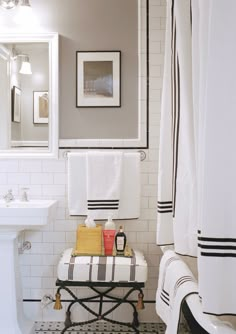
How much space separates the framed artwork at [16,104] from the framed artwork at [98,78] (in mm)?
432

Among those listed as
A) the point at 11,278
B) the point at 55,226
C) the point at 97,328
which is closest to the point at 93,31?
the point at 55,226

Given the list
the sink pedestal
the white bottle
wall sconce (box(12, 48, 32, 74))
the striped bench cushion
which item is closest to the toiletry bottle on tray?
the white bottle

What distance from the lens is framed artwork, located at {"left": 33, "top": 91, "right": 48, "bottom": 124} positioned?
273 centimetres

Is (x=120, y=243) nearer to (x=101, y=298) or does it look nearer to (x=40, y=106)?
(x=101, y=298)

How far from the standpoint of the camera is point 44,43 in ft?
8.89

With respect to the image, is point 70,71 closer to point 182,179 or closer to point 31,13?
point 31,13

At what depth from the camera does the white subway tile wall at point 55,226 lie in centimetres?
274

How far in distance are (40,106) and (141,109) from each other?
0.74 m

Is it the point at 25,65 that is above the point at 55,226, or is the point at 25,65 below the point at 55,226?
above

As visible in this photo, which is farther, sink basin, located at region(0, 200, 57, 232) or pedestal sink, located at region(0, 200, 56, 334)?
pedestal sink, located at region(0, 200, 56, 334)

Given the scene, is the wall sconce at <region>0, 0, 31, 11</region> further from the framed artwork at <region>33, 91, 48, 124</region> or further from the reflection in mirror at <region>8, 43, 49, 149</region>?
the framed artwork at <region>33, 91, 48, 124</region>

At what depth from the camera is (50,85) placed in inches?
107

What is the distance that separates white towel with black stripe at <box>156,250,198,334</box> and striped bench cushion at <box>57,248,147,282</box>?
293mm

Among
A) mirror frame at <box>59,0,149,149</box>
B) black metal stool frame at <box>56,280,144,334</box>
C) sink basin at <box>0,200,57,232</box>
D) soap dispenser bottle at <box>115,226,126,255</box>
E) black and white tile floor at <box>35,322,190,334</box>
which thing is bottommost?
black and white tile floor at <box>35,322,190,334</box>
